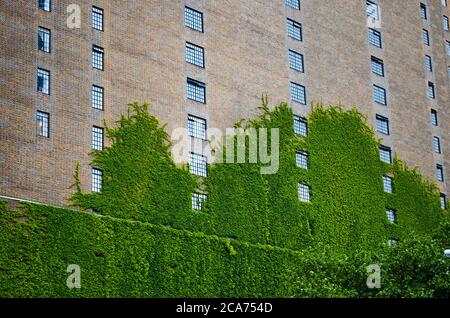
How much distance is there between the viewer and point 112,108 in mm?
61125

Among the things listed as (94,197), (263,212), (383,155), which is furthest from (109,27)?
(383,155)

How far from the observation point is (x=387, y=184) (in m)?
78.8

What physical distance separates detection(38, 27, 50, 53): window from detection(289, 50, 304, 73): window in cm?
2175

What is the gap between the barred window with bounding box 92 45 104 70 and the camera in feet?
201

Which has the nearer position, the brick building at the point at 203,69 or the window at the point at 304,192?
the brick building at the point at 203,69

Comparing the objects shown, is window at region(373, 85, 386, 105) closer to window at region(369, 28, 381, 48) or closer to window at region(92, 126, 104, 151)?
window at region(369, 28, 381, 48)

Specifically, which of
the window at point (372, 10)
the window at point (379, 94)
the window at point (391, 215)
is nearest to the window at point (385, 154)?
the window at point (379, 94)

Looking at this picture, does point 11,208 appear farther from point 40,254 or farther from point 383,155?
point 383,155

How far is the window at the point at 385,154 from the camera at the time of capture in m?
79.4

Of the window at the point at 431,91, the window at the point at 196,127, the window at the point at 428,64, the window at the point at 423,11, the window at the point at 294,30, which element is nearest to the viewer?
the window at the point at 196,127

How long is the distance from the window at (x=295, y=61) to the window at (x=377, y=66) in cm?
972

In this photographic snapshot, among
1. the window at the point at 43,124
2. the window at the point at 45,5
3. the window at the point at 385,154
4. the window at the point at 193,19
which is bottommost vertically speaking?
the window at the point at 43,124

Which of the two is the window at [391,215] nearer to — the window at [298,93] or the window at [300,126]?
the window at [300,126]

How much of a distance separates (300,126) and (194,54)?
35.5 feet
